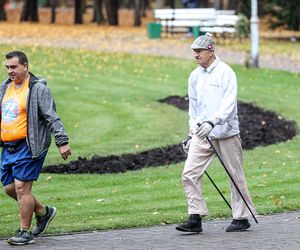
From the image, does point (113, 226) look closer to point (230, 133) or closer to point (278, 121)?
point (230, 133)

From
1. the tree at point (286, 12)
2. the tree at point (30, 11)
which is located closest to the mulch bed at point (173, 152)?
the tree at point (286, 12)

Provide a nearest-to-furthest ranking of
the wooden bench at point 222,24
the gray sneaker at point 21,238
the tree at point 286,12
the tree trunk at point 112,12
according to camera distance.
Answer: the gray sneaker at point 21,238 < the wooden bench at point 222,24 < the tree at point 286,12 < the tree trunk at point 112,12

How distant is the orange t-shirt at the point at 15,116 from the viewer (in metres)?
9.67

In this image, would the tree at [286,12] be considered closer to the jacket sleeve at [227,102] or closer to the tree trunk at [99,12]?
the tree trunk at [99,12]

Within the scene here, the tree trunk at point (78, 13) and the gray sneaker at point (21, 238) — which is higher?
the gray sneaker at point (21, 238)

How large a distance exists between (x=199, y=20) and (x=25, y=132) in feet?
97.9

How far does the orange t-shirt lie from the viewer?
9.67 m

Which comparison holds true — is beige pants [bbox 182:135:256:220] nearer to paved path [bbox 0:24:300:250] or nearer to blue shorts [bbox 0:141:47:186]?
paved path [bbox 0:24:300:250]

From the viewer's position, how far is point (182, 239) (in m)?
9.82

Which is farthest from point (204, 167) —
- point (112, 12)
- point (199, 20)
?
point (112, 12)

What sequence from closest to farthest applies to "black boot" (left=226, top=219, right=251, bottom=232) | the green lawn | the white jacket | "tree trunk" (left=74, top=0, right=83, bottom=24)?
the white jacket < "black boot" (left=226, top=219, right=251, bottom=232) < the green lawn < "tree trunk" (left=74, top=0, right=83, bottom=24)

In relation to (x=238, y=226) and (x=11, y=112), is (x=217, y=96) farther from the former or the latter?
(x=11, y=112)

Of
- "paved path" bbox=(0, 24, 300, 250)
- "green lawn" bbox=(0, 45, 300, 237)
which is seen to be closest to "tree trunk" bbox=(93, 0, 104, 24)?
"green lawn" bbox=(0, 45, 300, 237)

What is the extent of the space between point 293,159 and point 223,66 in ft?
19.0
